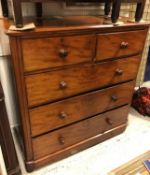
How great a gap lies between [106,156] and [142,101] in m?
0.77

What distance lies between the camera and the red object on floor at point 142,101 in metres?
1.90

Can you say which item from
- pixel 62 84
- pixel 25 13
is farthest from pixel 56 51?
pixel 25 13

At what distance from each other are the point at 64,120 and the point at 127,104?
60 centimetres

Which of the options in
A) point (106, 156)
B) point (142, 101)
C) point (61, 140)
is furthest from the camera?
point (142, 101)

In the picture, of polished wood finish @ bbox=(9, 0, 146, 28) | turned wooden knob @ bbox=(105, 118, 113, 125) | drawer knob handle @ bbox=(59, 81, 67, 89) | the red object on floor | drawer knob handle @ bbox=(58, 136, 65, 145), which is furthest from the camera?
the red object on floor

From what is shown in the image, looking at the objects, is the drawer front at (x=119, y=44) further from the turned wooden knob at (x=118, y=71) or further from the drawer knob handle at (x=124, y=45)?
the turned wooden knob at (x=118, y=71)

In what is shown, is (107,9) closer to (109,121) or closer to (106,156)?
(109,121)

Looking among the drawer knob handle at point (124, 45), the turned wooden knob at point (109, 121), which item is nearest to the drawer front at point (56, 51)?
the drawer knob handle at point (124, 45)

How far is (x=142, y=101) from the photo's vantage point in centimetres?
193

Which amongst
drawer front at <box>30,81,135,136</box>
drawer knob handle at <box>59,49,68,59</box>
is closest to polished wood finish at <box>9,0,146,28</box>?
drawer knob handle at <box>59,49,68,59</box>

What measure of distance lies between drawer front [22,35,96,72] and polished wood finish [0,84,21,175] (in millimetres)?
243

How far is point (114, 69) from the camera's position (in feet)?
4.15

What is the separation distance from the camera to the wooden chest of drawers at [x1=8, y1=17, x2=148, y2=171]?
943mm

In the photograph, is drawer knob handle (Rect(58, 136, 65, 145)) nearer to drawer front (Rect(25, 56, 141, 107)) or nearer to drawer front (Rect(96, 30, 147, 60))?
drawer front (Rect(25, 56, 141, 107))
